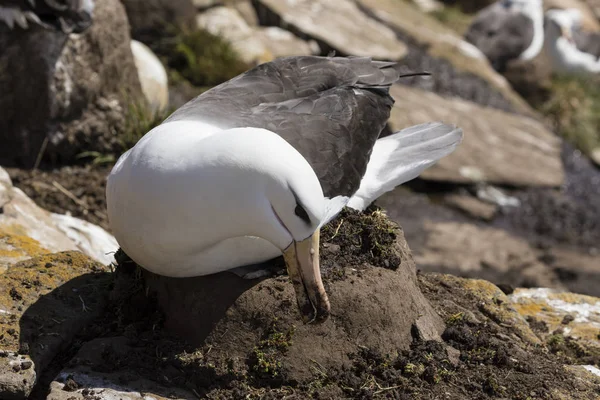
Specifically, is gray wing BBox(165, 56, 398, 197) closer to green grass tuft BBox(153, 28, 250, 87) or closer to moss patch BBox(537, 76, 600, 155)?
green grass tuft BBox(153, 28, 250, 87)

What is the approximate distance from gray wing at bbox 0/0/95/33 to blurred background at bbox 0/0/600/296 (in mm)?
11

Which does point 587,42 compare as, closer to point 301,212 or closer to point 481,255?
point 481,255

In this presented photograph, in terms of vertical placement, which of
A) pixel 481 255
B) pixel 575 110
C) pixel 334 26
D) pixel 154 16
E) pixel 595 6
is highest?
pixel 154 16

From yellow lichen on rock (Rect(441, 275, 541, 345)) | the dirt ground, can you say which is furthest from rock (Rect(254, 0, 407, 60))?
yellow lichen on rock (Rect(441, 275, 541, 345))

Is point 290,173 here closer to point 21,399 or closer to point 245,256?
point 245,256

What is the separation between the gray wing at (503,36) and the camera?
16.4 meters

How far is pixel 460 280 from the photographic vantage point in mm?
5387

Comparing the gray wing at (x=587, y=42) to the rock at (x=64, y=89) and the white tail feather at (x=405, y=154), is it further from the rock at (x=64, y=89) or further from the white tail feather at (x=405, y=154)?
the white tail feather at (x=405, y=154)

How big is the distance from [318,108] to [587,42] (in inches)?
626

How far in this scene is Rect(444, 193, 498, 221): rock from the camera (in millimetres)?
10789

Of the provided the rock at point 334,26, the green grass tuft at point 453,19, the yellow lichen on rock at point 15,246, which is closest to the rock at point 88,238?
the yellow lichen on rock at point 15,246

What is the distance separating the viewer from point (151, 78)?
896 centimetres

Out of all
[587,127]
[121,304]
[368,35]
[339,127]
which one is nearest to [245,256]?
[121,304]

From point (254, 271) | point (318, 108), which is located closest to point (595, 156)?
point (318, 108)
